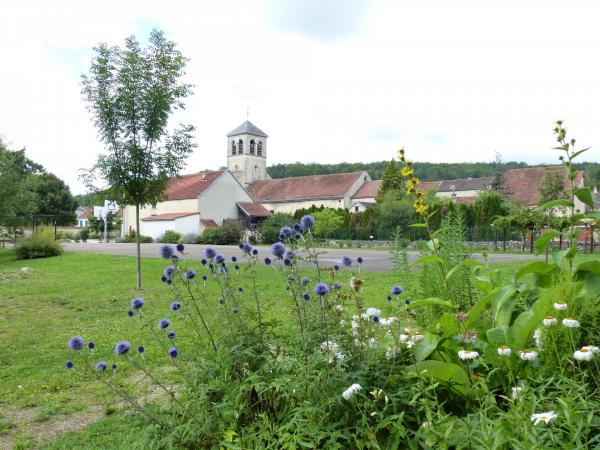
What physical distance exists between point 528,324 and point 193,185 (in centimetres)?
5025

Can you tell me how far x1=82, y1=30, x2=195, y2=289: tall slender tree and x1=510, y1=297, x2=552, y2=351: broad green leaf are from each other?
10023 millimetres

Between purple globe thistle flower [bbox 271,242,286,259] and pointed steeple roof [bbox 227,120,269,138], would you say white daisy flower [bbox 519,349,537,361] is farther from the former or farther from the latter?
pointed steeple roof [bbox 227,120,269,138]

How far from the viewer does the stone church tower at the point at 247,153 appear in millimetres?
74312

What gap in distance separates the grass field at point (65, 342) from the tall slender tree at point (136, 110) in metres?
2.05

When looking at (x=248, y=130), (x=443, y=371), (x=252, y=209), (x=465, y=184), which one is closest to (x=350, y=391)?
(x=443, y=371)

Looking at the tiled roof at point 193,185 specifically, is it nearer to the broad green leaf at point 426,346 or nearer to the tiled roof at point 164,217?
the tiled roof at point 164,217

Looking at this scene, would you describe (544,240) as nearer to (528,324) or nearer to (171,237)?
(528,324)

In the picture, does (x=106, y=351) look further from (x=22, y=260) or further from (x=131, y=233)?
(x=131, y=233)

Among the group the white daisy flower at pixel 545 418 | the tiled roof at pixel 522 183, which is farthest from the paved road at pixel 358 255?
the tiled roof at pixel 522 183

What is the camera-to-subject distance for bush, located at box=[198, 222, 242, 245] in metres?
40.4

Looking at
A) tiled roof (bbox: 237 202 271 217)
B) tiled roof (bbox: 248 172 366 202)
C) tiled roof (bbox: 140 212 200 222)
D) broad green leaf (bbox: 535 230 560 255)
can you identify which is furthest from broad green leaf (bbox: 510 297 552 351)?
tiled roof (bbox: 248 172 366 202)

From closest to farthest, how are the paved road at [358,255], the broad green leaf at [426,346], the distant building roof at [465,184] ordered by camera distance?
1. the broad green leaf at [426,346]
2. the paved road at [358,255]
3. the distant building roof at [465,184]

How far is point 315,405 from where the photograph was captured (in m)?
2.13

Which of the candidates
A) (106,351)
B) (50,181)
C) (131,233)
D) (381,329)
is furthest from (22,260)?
(50,181)
